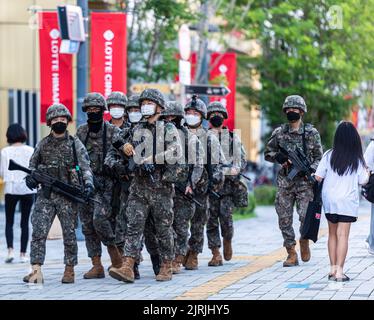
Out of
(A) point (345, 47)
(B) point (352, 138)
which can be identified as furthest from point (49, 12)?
(A) point (345, 47)

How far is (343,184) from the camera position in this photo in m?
11.2

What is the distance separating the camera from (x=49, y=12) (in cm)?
1844

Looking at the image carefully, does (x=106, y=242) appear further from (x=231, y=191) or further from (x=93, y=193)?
(x=231, y=191)

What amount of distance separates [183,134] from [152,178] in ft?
2.96

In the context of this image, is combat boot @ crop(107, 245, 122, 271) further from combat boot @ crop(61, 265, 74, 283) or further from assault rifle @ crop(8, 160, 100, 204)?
assault rifle @ crop(8, 160, 100, 204)

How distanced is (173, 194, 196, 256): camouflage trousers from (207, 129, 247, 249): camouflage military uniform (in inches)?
46.9

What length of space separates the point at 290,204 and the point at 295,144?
709mm

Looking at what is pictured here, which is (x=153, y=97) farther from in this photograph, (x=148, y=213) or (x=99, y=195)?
(x=99, y=195)

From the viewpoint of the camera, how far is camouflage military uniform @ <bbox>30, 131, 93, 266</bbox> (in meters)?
11.8

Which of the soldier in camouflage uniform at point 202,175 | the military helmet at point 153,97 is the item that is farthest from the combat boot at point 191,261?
the military helmet at point 153,97

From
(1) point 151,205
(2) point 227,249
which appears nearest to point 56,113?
(1) point 151,205

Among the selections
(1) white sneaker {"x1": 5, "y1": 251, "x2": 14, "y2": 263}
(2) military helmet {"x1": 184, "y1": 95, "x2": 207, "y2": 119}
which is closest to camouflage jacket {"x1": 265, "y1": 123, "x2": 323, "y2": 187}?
(2) military helmet {"x1": 184, "y1": 95, "x2": 207, "y2": 119}

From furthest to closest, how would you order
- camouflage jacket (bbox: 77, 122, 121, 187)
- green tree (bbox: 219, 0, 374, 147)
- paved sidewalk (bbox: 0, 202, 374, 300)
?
green tree (bbox: 219, 0, 374, 147), camouflage jacket (bbox: 77, 122, 121, 187), paved sidewalk (bbox: 0, 202, 374, 300)

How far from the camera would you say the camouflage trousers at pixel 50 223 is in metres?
11.7
